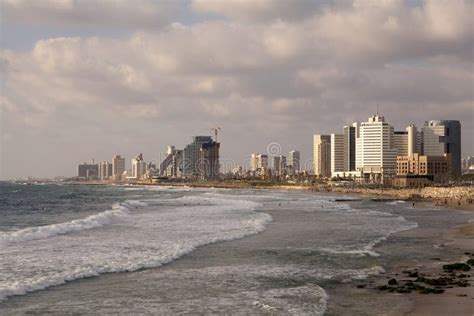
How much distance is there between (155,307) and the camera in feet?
50.3

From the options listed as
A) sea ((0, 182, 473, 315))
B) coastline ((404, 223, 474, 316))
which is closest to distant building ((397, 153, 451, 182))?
sea ((0, 182, 473, 315))

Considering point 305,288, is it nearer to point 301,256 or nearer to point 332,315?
point 332,315

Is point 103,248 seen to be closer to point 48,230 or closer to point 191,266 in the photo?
point 191,266

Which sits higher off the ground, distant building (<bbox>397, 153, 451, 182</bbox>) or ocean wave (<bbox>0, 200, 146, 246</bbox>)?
distant building (<bbox>397, 153, 451, 182</bbox>)

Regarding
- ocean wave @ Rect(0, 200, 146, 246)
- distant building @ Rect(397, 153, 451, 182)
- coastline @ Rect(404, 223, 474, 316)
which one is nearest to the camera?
coastline @ Rect(404, 223, 474, 316)

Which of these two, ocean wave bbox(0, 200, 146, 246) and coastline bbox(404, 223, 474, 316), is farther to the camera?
ocean wave bbox(0, 200, 146, 246)

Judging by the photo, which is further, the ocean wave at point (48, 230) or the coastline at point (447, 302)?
the ocean wave at point (48, 230)

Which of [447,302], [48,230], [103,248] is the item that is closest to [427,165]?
[48,230]

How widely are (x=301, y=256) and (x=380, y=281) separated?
235 inches

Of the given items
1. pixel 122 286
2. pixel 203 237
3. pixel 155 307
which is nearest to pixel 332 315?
pixel 155 307

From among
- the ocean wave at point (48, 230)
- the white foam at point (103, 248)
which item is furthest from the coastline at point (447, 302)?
the ocean wave at point (48, 230)

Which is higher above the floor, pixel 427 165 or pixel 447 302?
pixel 427 165

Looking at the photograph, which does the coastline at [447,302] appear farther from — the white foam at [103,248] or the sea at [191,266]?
the white foam at [103,248]

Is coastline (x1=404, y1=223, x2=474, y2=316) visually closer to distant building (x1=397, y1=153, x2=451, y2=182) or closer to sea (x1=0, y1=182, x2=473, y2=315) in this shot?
sea (x1=0, y1=182, x2=473, y2=315)
